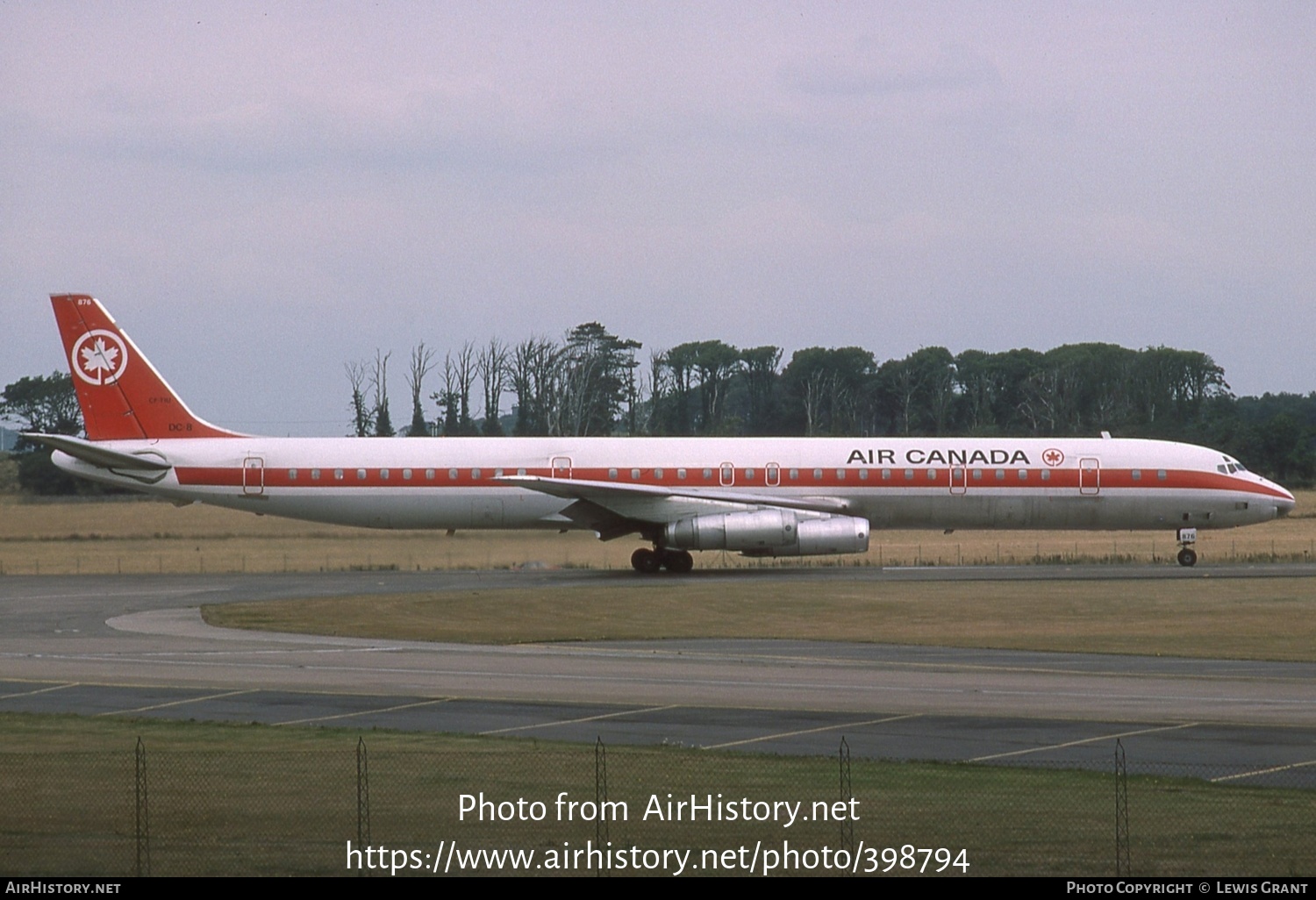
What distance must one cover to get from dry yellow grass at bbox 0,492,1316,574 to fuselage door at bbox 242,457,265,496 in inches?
159

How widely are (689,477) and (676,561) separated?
261 cm

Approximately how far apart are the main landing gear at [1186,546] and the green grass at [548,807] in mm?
33667

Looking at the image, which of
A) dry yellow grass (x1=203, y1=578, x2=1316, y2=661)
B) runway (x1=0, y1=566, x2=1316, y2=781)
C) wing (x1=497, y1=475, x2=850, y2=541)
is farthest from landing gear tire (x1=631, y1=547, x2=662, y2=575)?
runway (x1=0, y1=566, x2=1316, y2=781)

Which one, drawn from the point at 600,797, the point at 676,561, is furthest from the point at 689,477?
the point at 600,797

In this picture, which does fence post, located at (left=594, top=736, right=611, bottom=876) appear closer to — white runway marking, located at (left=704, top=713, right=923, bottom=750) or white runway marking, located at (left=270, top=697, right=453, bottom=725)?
white runway marking, located at (left=704, top=713, right=923, bottom=750)

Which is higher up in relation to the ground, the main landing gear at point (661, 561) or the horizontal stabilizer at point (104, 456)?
the horizontal stabilizer at point (104, 456)

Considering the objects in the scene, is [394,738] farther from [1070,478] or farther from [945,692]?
[1070,478]

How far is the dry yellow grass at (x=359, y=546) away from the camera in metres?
48.6

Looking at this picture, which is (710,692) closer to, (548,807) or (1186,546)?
(548,807)

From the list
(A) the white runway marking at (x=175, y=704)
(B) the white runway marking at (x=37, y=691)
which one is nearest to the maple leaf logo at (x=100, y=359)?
(B) the white runway marking at (x=37, y=691)

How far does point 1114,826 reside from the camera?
14.4m

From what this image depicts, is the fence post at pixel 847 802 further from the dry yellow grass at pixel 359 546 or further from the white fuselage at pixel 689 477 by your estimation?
the dry yellow grass at pixel 359 546

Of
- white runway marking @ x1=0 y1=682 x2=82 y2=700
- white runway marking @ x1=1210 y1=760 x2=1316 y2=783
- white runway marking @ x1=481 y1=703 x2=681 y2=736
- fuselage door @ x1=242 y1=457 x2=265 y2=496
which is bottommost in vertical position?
white runway marking @ x1=1210 y1=760 x2=1316 y2=783

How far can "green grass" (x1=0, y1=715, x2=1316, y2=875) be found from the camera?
13328mm
